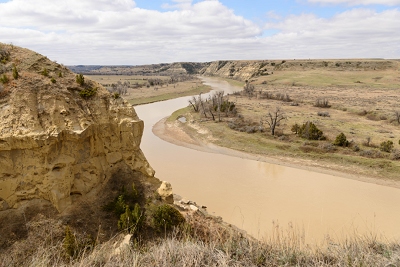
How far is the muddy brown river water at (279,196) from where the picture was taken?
687 inches

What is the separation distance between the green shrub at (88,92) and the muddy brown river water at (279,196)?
10.5 metres

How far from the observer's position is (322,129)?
37.7 metres

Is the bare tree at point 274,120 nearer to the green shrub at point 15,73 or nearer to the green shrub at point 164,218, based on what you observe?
the green shrub at point 164,218

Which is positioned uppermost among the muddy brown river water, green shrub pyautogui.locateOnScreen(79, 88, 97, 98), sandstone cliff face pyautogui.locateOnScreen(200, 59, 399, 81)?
sandstone cliff face pyautogui.locateOnScreen(200, 59, 399, 81)

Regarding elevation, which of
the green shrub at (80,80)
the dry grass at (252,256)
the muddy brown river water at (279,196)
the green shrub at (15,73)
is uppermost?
the green shrub at (15,73)

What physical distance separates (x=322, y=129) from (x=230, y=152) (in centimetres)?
1397

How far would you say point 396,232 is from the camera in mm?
16906

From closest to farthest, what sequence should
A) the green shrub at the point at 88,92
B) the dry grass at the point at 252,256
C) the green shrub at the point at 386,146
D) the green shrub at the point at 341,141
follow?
the dry grass at the point at 252,256 → the green shrub at the point at 88,92 → the green shrub at the point at 386,146 → the green shrub at the point at 341,141

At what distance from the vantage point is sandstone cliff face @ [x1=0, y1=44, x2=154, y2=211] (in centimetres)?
1095

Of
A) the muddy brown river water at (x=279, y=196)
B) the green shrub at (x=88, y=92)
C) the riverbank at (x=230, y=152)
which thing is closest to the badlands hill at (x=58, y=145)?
the green shrub at (x=88, y=92)

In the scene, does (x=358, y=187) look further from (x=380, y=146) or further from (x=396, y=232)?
(x=380, y=146)

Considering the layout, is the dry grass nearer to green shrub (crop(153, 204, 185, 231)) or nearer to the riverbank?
green shrub (crop(153, 204, 185, 231))

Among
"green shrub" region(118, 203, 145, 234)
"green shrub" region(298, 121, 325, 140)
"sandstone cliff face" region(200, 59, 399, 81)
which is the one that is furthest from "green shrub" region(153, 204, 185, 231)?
"sandstone cliff face" region(200, 59, 399, 81)

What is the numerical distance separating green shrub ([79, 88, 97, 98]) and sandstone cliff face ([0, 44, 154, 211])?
0.10 m
